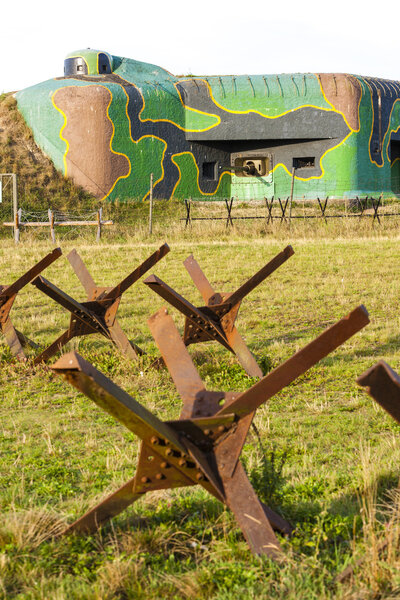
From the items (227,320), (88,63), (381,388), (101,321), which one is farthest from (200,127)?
(381,388)

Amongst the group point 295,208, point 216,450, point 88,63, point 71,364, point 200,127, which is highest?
point 88,63

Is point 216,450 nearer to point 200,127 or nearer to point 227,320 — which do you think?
point 227,320

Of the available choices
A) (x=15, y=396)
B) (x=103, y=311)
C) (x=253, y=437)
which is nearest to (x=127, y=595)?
(x=253, y=437)

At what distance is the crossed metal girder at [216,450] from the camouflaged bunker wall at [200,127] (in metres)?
27.6

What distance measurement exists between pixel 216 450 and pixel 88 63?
31.2 meters

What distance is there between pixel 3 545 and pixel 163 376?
3.97 metres

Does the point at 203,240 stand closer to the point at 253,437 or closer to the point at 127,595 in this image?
the point at 253,437

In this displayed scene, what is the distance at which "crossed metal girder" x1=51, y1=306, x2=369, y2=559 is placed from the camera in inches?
102

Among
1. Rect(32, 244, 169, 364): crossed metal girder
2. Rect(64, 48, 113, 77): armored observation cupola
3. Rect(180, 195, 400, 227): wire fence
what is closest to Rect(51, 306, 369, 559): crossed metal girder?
Rect(32, 244, 169, 364): crossed metal girder

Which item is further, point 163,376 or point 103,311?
point 103,311

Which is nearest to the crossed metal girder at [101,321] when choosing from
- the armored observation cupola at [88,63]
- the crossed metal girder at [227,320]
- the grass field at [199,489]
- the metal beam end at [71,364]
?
the grass field at [199,489]

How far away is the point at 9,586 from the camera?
2676mm

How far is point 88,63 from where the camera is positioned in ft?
102

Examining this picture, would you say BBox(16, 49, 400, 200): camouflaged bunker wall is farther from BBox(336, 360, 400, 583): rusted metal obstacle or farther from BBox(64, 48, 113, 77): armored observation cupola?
BBox(336, 360, 400, 583): rusted metal obstacle
